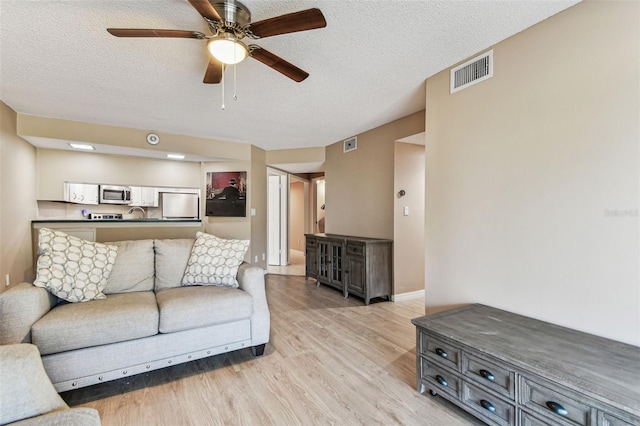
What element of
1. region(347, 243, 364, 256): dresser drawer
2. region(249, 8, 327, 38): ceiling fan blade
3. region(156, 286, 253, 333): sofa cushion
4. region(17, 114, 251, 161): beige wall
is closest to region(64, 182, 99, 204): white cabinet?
region(17, 114, 251, 161): beige wall

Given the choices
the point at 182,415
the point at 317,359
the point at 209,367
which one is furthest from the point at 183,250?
the point at 317,359

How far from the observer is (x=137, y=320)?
1867mm

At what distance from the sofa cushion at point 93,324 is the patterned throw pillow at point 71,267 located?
0.36 ft

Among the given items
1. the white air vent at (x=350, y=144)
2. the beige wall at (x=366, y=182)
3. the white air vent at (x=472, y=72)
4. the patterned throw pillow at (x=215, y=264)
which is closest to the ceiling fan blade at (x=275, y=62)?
the white air vent at (x=472, y=72)

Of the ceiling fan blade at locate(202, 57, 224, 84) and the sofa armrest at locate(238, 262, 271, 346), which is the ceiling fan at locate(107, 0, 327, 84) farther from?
the sofa armrest at locate(238, 262, 271, 346)

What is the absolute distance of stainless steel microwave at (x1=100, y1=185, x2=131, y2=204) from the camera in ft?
16.2

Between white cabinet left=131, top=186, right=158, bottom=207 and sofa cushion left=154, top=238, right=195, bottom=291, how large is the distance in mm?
3310

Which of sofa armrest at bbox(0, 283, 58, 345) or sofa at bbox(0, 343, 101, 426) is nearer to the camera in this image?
sofa at bbox(0, 343, 101, 426)

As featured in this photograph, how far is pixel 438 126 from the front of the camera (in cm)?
248

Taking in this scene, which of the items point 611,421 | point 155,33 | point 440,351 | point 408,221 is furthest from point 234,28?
point 408,221

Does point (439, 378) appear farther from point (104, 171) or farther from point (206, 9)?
point (104, 171)

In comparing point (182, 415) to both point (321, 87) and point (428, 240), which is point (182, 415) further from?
point (321, 87)

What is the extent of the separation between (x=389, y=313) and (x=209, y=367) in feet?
6.83

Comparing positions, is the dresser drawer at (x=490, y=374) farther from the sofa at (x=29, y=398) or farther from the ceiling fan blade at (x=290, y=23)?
the ceiling fan blade at (x=290, y=23)
